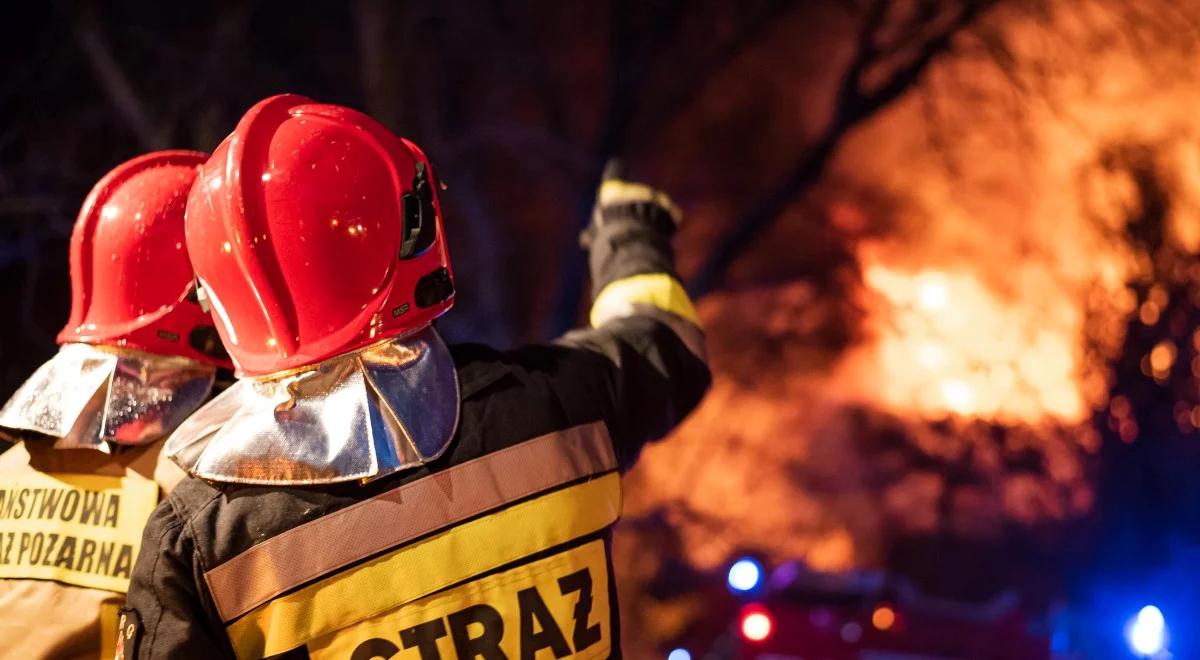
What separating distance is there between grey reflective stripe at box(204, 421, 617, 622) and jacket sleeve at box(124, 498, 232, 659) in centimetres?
3

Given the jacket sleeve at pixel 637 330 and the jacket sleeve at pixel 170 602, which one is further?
the jacket sleeve at pixel 637 330

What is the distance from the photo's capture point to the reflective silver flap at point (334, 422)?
1.62m

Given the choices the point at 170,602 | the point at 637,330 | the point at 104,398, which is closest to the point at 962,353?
the point at 637,330

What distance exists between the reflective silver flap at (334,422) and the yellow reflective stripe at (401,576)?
163 mm

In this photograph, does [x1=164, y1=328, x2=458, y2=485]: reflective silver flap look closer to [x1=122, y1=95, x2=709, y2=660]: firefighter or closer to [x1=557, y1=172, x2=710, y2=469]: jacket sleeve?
[x1=122, y1=95, x2=709, y2=660]: firefighter

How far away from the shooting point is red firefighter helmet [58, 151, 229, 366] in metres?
2.49

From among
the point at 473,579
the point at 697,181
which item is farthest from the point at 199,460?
the point at 697,181

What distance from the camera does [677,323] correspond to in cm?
224

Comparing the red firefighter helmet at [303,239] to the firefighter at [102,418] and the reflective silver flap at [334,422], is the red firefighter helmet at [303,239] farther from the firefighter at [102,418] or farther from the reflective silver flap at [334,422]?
the firefighter at [102,418]

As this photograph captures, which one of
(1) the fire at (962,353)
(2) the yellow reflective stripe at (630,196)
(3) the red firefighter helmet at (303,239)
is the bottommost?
(1) the fire at (962,353)

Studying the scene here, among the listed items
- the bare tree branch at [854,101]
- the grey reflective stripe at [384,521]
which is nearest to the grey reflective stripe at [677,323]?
the grey reflective stripe at [384,521]

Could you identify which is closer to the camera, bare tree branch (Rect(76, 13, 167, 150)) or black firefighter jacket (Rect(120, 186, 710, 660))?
black firefighter jacket (Rect(120, 186, 710, 660))

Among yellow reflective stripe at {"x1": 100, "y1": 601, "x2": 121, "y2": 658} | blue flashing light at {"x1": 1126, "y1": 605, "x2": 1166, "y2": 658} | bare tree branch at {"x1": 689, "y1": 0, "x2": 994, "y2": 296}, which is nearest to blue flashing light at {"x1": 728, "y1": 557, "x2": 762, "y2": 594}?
blue flashing light at {"x1": 1126, "y1": 605, "x2": 1166, "y2": 658}

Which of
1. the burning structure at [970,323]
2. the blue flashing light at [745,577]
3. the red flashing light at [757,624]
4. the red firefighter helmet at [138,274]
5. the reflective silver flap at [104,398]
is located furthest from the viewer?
the burning structure at [970,323]
